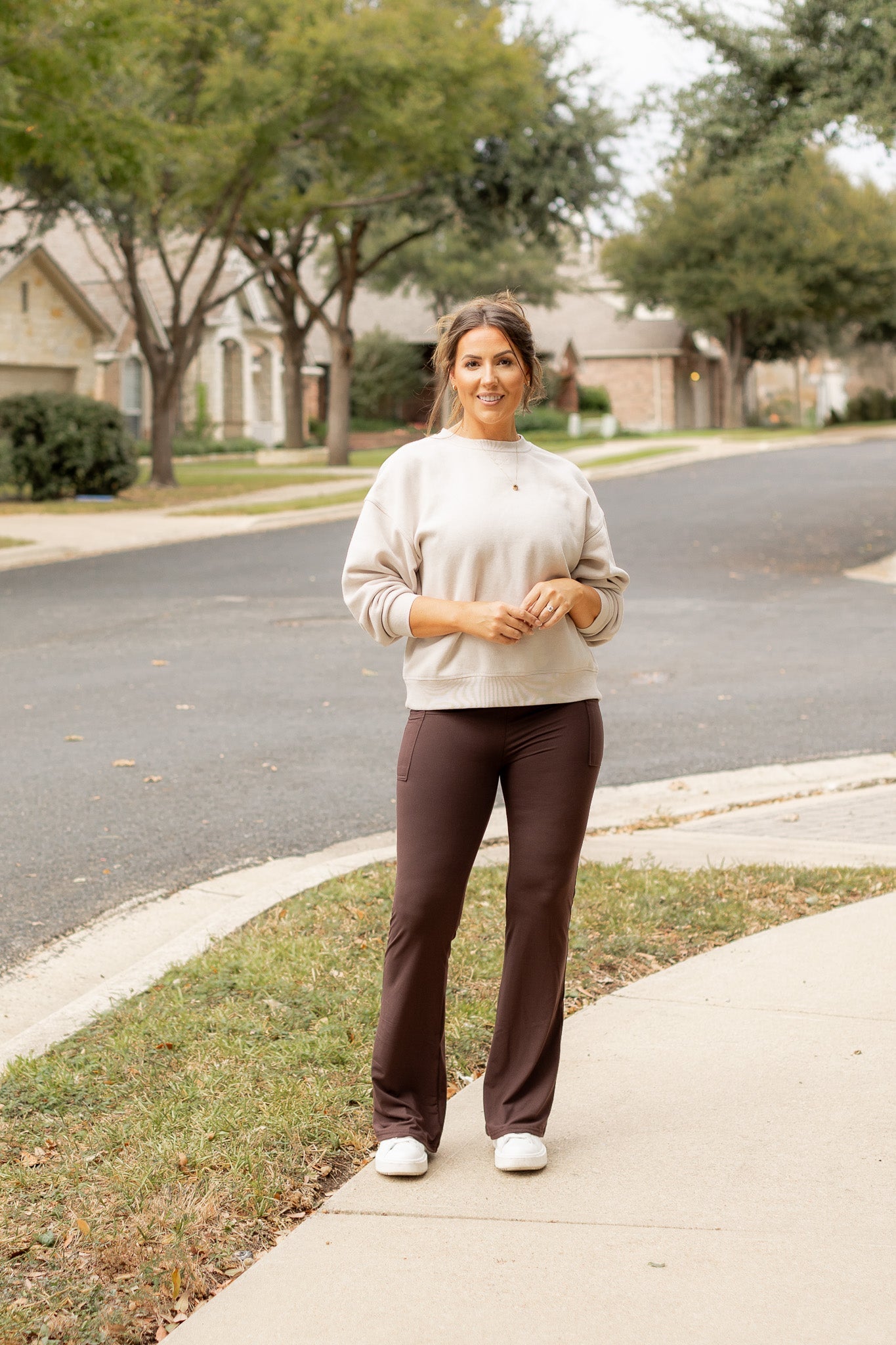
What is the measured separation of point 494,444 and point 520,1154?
1.60m

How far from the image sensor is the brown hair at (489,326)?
3279 mm

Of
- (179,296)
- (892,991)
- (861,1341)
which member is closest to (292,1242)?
(861,1341)

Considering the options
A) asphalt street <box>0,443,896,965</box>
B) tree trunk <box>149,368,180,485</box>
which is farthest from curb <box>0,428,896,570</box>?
tree trunk <box>149,368,180,485</box>

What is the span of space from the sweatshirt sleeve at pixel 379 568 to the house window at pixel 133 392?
40.8 meters

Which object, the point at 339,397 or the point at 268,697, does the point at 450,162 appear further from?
the point at 268,697

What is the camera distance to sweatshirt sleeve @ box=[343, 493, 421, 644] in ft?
10.5

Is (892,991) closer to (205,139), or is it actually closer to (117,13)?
(117,13)

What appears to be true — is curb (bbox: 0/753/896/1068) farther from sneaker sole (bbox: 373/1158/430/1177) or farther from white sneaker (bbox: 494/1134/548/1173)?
white sneaker (bbox: 494/1134/548/1173)

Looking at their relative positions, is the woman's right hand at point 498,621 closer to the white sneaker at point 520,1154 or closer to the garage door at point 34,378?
the white sneaker at point 520,1154

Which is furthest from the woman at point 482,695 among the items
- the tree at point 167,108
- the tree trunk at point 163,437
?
the tree trunk at point 163,437

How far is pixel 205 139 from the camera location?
23312mm

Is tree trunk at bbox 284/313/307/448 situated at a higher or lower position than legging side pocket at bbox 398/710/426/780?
higher

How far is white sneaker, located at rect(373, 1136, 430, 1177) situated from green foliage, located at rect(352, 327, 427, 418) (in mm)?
49026

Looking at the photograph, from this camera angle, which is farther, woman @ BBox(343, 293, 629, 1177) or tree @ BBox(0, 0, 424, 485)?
tree @ BBox(0, 0, 424, 485)
